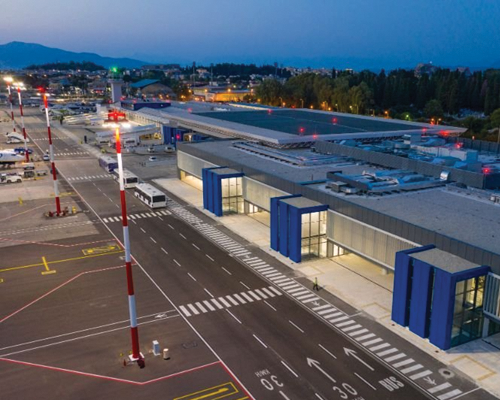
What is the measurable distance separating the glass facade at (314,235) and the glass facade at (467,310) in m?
21.0

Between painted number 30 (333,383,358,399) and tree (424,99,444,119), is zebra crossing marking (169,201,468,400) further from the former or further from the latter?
tree (424,99,444,119)

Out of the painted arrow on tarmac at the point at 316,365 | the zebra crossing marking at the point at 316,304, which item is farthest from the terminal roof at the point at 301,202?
the painted arrow on tarmac at the point at 316,365

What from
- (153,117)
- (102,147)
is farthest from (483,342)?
(153,117)

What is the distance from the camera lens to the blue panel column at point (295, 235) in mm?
53719

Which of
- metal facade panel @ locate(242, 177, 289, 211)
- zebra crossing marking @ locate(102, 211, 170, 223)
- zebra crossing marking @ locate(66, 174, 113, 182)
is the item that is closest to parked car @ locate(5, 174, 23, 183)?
zebra crossing marking @ locate(66, 174, 113, 182)

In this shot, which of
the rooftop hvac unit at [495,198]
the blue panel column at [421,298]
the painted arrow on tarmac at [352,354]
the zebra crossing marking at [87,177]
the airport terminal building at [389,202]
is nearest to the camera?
the painted arrow on tarmac at [352,354]

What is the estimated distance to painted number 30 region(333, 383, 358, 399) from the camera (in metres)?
32.0

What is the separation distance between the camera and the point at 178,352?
37.2m

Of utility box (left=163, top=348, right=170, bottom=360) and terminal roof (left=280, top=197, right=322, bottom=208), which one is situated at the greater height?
terminal roof (left=280, top=197, right=322, bottom=208)

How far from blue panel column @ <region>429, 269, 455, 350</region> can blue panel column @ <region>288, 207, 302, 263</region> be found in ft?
64.1

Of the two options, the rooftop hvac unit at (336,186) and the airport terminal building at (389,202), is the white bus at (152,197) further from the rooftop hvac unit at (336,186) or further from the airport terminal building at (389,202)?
the rooftop hvac unit at (336,186)

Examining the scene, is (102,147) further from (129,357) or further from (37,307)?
(129,357)

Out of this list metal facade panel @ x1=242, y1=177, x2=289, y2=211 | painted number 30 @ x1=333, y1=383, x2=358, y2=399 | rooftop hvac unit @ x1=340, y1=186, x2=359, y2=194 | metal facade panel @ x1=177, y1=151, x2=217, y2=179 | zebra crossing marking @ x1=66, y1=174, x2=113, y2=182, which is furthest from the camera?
zebra crossing marking @ x1=66, y1=174, x2=113, y2=182

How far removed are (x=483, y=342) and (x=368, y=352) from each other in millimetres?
10183
